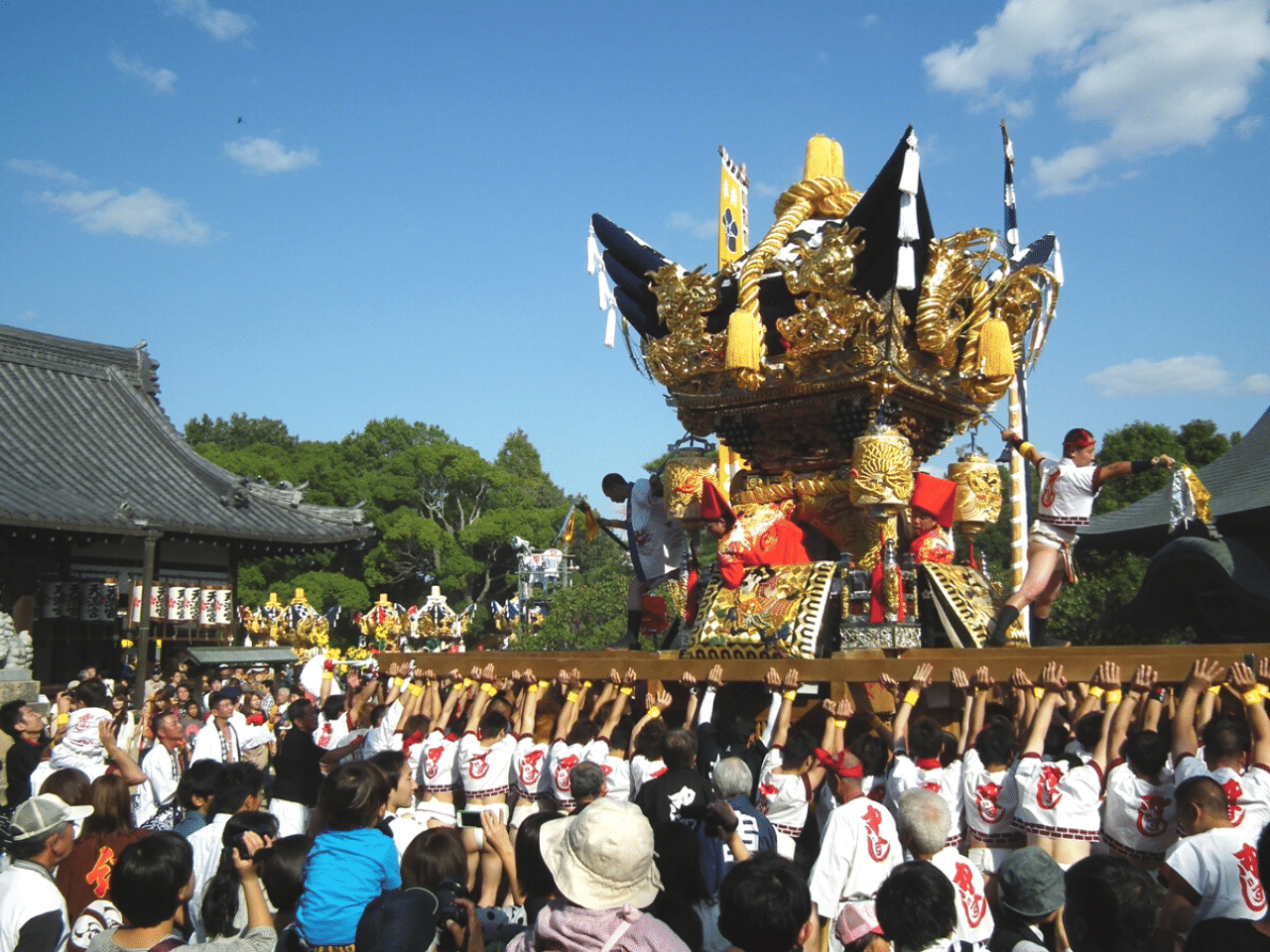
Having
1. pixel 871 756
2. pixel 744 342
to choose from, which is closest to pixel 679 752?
pixel 871 756

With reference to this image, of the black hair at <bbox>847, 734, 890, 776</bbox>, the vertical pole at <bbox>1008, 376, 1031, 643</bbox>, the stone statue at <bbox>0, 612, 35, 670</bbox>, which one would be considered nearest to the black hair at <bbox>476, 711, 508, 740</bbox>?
the black hair at <bbox>847, 734, 890, 776</bbox>

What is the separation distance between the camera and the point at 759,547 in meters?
9.09

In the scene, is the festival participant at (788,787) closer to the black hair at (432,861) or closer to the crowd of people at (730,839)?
the crowd of people at (730,839)

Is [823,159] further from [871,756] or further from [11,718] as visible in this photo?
[11,718]

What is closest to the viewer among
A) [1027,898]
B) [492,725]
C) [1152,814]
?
[1027,898]

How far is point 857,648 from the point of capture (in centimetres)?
784

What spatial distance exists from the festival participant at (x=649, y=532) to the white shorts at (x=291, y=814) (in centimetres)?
419

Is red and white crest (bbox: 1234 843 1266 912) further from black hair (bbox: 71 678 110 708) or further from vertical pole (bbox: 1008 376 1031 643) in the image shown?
black hair (bbox: 71 678 110 708)

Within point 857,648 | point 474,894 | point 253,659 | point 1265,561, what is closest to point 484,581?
point 253,659

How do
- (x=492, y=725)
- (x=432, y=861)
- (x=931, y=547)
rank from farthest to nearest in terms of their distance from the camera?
(x=931, y=547), (x=492, y=725), (x=432, y=861)

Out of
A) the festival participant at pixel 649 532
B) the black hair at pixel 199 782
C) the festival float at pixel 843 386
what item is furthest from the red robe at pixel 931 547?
the black hair at pixel 199 782

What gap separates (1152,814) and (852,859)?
119 cm

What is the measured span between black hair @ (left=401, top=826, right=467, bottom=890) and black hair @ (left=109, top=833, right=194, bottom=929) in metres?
0.72

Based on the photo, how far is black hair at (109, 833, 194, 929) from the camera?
3.49 m
